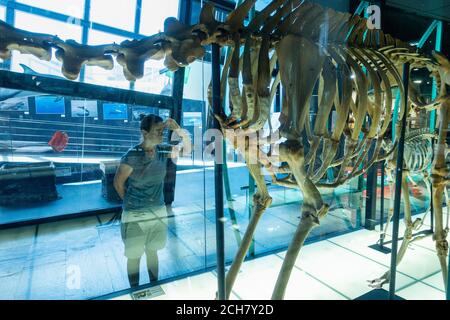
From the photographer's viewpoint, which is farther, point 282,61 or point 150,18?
point 150,18

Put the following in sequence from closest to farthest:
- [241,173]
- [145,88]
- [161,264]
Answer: [145,88] < [161,264] < [241,173]

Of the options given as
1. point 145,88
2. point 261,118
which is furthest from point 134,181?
point 261,118

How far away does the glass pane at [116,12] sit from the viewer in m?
2.32

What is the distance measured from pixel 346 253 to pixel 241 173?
1502 mm

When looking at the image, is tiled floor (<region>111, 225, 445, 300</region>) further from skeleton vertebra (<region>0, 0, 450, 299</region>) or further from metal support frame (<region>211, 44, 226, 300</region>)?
metal support frame (<region>211, 44, 226, 300</region>)

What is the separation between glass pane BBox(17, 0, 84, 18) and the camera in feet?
6.90

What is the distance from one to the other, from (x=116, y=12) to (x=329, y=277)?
3.10m

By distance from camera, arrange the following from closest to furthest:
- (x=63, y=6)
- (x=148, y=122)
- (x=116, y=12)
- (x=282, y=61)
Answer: (x=282, y=61)
(x=148, y=122)
(x=63, y=6)
(x=116, y=12)

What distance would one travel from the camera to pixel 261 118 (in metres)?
1.38

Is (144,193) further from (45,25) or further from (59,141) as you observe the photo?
(45,25)

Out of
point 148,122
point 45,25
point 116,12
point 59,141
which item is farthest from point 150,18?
point 59,141

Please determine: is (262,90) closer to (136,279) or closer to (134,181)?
(134,181)

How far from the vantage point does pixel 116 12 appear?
2449 millimetres

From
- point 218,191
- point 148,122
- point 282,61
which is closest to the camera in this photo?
point 218,191
